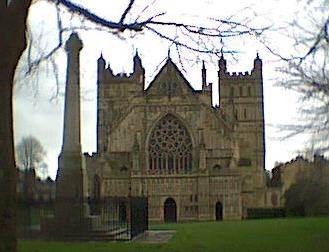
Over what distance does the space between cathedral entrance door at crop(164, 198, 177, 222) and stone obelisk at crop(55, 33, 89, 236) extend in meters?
34.5

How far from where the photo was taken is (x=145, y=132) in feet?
183

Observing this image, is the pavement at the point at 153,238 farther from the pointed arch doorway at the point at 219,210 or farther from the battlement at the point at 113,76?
the battlement at the point at 113,76

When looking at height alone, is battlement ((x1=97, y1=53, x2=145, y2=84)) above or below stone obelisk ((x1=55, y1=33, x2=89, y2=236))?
above

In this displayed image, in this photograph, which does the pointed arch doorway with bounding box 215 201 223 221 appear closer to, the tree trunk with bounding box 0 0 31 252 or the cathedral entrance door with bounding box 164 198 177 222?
the cathedral entrance door with bounding box 164 198 177 222

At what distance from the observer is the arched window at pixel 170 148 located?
55.1m

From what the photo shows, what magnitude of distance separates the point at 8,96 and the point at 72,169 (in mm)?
12311

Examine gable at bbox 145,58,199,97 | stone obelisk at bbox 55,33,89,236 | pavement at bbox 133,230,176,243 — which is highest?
gable at bbox 145,58,199,97

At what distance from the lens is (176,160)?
55094mm

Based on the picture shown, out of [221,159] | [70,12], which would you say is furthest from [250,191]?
[70,12]

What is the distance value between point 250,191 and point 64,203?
39371mm

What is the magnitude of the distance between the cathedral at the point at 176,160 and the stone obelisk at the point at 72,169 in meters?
32.8

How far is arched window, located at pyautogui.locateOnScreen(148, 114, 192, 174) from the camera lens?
5509cm

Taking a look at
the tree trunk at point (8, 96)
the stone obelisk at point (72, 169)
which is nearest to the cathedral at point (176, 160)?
the stone obelisk at point (72, 169)

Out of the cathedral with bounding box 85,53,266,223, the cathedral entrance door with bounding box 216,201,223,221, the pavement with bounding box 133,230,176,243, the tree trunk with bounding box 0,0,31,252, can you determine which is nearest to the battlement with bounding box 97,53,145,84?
the cathedral with bounding box 85,53,266,223
